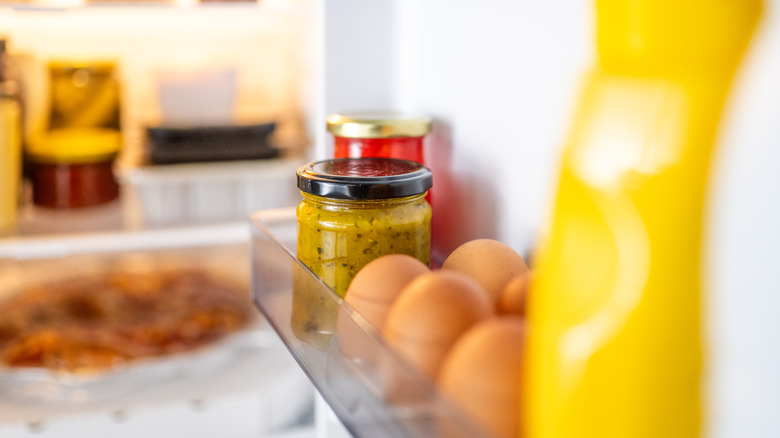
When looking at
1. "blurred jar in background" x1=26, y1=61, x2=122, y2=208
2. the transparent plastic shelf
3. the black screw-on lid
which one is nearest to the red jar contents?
"blurred jar in background" x1=26, y1=61, x2=122, y2=208

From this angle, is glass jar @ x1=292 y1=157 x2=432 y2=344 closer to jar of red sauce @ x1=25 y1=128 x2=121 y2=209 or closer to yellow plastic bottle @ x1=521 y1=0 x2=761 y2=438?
yellow plastic bottle @ x1=521 y1=0 x2=761 y2=438

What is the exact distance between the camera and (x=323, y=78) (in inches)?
32.7

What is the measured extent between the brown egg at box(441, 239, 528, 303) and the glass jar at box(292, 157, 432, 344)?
49 millimetres

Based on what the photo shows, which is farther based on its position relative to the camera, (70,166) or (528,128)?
(70,166)

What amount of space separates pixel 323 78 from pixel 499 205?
11.2 inches

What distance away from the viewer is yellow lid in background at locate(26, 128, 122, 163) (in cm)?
148

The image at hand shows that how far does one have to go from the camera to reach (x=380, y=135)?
0.69 m

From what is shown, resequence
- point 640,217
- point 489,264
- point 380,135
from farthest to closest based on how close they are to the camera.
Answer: point 380,135
point 489,264
point 640,217

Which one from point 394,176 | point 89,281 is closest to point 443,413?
point 394,176

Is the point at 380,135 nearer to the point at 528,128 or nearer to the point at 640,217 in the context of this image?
the point at 528,128

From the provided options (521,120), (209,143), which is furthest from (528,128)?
(209,143)

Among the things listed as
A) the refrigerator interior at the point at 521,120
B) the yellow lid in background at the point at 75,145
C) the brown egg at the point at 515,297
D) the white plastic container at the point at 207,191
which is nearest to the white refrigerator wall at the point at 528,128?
the refrigerator interior at the point at 521,120

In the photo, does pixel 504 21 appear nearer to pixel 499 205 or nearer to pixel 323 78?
pixel 499 205

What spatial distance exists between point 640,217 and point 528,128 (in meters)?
0.32
